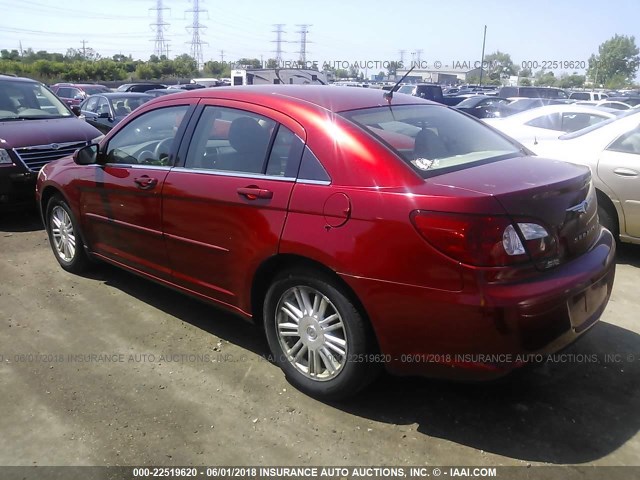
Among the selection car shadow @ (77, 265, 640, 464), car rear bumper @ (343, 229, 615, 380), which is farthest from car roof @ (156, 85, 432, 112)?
car shadow @ (77, 265, 640, 464)

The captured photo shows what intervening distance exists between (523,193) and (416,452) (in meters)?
1.33

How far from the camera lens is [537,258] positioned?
2.58m

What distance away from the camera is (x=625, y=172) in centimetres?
520

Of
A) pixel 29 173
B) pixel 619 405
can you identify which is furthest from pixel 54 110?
pixel 619 405

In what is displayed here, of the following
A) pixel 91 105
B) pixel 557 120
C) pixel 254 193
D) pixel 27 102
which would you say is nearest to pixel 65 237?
pixel 254 193

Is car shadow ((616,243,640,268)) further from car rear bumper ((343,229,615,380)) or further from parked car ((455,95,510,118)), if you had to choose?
parked car ((455,95,510,118))

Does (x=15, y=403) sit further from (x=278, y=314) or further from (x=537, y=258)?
(x=537, y=258)

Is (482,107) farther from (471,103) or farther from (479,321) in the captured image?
(479,321)

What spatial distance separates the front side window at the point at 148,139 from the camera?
3864mm

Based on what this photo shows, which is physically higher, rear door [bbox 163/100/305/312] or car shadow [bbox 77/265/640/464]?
rear door [bbox 163/100/305/312]

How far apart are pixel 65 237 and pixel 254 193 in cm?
275

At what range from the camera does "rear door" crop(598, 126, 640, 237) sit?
5137 millimetres

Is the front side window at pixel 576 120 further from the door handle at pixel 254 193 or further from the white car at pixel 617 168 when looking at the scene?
the door handle at pixel 254 193

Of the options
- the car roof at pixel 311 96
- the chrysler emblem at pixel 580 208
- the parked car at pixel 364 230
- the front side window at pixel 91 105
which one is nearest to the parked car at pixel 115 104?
the front side window at pixel 91 105
